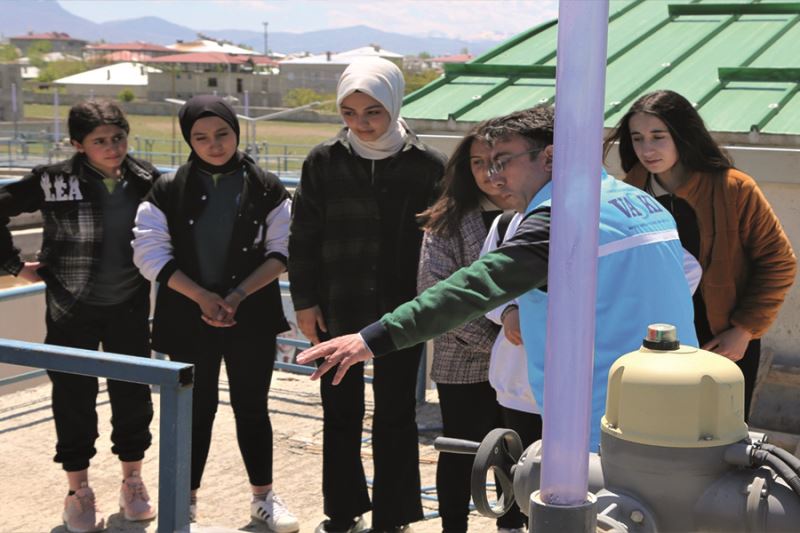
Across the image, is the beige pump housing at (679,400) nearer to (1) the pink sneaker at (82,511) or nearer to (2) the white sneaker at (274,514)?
(2) the white sneaker at (274,514)

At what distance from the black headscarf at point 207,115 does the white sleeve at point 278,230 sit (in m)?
0.26

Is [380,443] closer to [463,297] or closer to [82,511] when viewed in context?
[82,511]

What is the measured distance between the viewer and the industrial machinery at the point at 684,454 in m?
1.67

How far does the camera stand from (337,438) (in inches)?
172

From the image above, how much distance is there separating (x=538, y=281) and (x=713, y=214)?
1.75m

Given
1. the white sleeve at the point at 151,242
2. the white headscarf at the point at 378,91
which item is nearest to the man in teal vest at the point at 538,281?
the white headscarf at the point at 378,91

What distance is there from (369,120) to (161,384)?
1.53 m

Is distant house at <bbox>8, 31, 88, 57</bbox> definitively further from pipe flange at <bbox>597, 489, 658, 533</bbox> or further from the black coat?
pipe flange at <bbox>597, 489, 658, 533</bbox>

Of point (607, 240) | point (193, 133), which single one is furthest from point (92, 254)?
point (607, 240)

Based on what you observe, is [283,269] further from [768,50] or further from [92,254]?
[768,50]

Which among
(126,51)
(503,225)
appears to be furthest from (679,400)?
(126,51)

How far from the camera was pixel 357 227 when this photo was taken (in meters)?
4.21

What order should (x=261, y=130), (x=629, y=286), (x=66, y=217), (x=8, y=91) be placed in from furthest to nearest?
(x=261, y=130) → (x=8, y=91) → (x=66, y=217) → (x=629, y=286)

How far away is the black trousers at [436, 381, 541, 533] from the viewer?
405cm
